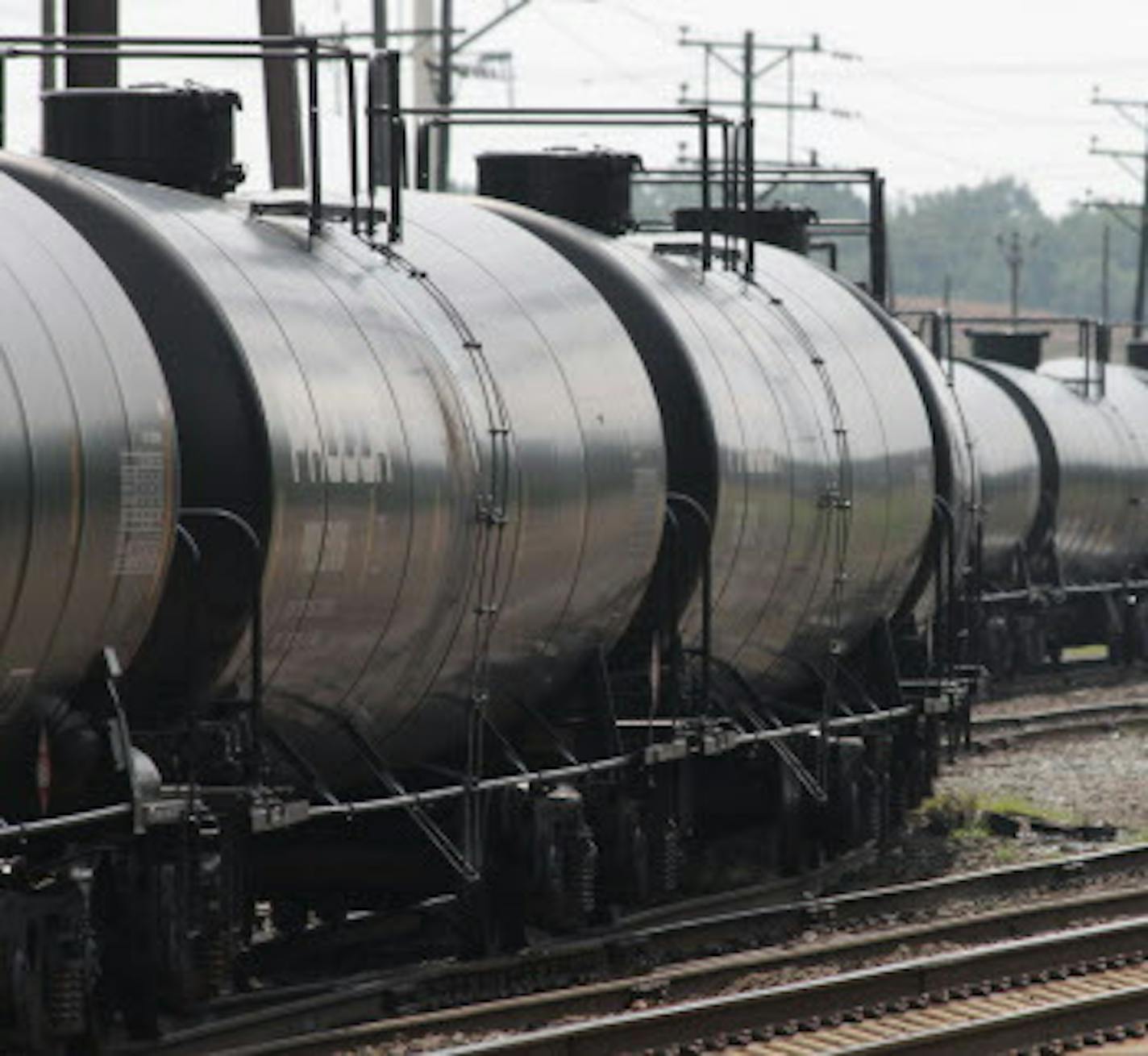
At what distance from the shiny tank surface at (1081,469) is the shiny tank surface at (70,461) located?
30602mm

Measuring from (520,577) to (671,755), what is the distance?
2.74 m

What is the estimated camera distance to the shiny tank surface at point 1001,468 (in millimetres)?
41906

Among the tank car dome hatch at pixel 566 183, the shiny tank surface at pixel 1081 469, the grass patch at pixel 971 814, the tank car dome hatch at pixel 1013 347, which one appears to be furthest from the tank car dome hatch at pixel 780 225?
the tank car dome hatch at pixel 1013 347

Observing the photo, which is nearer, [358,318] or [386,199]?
[358,318]

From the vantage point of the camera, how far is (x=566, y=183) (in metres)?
23.6

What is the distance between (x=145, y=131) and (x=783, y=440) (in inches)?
245

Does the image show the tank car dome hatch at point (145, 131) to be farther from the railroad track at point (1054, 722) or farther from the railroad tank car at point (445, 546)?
the railroad track at point (1054, 722)

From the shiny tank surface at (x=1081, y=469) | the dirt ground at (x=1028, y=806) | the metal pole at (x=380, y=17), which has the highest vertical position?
the metal pole at (x=380, y=17)

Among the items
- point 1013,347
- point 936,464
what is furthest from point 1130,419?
point 936,464

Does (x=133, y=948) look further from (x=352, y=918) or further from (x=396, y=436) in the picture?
(x=352, y=918)

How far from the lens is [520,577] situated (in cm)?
1886

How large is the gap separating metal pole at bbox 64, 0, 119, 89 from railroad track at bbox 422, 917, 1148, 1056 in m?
10.3

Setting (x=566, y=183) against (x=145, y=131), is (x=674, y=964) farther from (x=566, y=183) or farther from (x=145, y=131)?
(x=566, y=183)

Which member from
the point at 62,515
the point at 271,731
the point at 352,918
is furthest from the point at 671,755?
the point at 62,515
